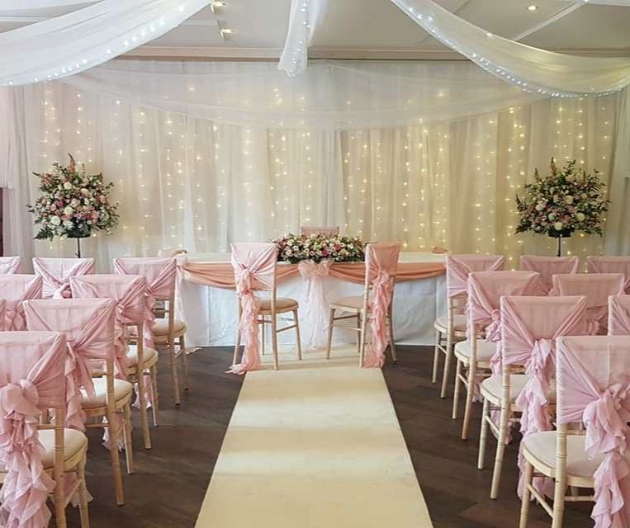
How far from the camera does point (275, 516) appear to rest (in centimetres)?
298

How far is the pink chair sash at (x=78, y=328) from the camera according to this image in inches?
112

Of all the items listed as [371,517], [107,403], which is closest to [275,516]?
[371,517]

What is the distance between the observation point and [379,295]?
17.1 ft

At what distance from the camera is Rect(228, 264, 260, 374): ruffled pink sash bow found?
5112 mm

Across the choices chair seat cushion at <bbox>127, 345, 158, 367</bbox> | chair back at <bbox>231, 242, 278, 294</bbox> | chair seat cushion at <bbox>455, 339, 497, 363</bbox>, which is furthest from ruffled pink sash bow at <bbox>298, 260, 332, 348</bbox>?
chair seat cushion at <bbox>127, 345, 158, 367</bbox>

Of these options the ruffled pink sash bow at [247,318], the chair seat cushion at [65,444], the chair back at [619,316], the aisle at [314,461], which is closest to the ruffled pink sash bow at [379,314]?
the aisle at [314,461]

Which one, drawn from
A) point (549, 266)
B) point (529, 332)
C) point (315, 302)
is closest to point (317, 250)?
point (315, 302)

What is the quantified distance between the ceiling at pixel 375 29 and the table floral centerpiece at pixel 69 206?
1555 millimetres

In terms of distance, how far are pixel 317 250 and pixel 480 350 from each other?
6.62 ft

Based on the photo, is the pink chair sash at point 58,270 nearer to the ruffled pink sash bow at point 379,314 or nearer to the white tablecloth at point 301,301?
the white tablecloth at point 301,301

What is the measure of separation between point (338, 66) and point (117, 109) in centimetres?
266

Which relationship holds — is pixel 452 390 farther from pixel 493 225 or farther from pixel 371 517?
pixel 493 225

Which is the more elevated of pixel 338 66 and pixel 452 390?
pixel 338 66

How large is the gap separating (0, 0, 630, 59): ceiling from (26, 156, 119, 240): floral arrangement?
1558 mm
